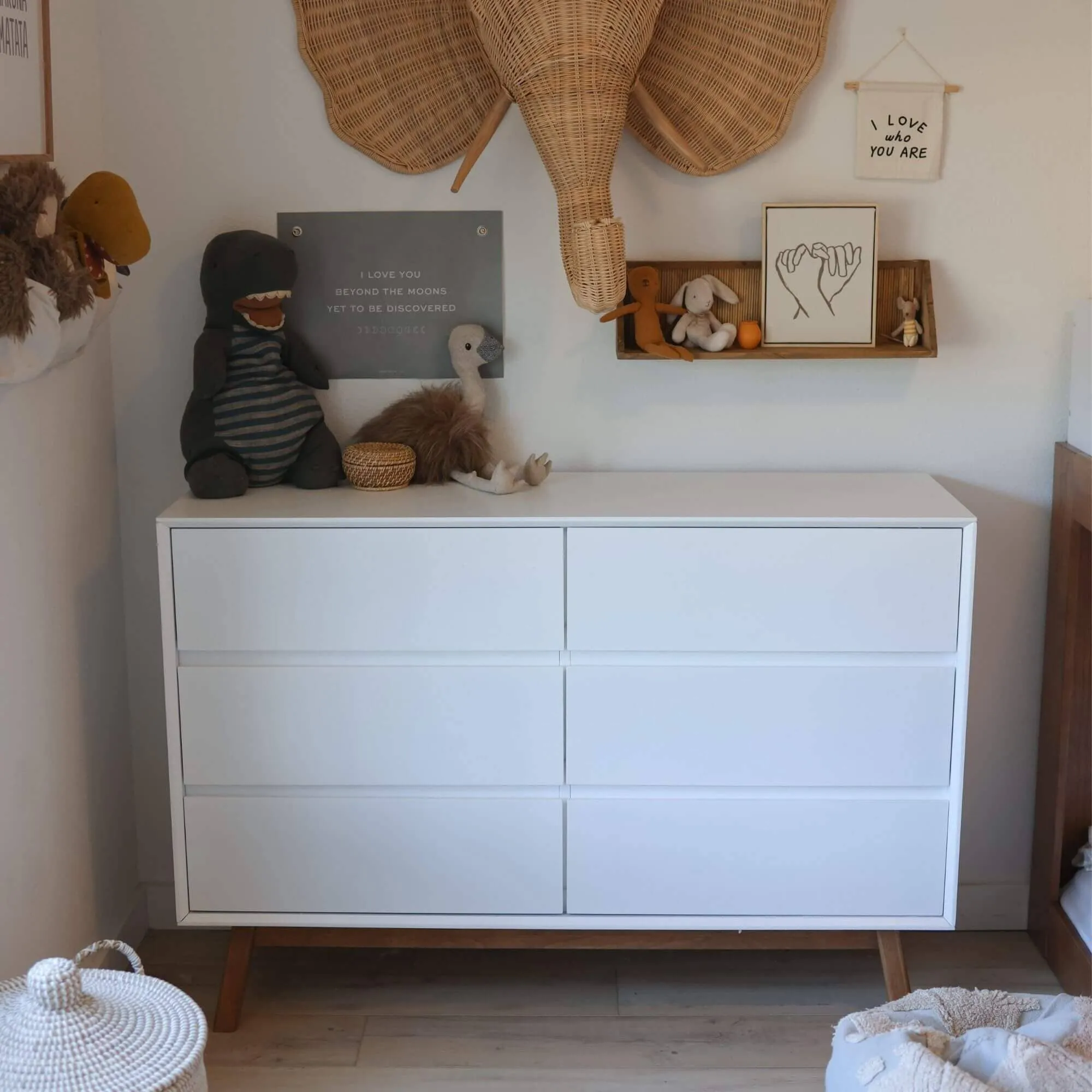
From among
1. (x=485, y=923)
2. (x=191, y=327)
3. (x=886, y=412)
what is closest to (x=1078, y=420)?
(x=886, y=412)

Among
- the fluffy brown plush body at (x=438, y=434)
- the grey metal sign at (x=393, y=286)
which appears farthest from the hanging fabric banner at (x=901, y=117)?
the fluffy brown plush body at (x=438, y=434)

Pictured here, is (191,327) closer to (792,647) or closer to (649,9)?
(649,9)

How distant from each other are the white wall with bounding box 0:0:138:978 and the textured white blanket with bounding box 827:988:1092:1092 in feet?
4.02

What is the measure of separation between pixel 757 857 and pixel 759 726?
0.22 meters

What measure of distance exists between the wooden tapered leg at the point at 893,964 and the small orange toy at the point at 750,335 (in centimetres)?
101

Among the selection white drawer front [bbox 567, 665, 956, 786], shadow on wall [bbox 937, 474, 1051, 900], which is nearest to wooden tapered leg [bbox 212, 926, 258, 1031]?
white drawer front [bbox 567, 665, 956, 786]

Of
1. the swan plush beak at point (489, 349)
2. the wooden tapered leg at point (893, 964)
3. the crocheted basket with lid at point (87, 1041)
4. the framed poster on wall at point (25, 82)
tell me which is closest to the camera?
the crocheted basket with lid at point (87, 1041)

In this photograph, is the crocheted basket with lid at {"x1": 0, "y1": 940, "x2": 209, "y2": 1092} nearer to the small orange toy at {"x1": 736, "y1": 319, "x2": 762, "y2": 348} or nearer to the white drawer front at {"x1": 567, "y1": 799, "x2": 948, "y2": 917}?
the white drawer front at {"x1": 567, "y1": 799, "x2": 948, "y2": 917}

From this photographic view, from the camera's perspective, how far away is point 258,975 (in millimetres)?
2383

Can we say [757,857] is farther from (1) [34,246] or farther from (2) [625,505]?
(1) [34,246]

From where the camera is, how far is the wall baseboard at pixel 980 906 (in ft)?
8.31

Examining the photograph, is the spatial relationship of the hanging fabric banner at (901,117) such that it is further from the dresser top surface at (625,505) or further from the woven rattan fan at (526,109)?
the dresser top surface at (625,505)

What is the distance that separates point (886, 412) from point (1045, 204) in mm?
443

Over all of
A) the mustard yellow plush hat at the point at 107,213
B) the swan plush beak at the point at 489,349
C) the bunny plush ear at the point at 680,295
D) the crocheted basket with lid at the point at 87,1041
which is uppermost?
the mustard yellow plush hat at the point at 107,213
